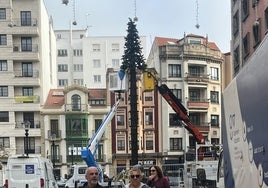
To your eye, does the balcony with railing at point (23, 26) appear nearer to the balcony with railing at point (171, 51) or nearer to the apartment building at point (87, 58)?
the balcony with railing at point (171, 51)

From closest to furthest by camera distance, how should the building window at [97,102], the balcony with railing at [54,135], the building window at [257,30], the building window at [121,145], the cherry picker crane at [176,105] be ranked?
1. the cherry picker crane at [176,105]
2. the building window at [257,30]
3. the balcony with railing at [54,135]
4. the building window at [121,145]
5. the building window at [97,102]

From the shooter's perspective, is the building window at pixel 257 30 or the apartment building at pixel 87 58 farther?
the apartment building at pixel 87 58

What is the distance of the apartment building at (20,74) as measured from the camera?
2494 inches

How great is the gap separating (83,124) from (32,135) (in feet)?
19.9

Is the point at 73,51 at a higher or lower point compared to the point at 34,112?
higher

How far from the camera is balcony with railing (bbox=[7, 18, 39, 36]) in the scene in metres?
64.5

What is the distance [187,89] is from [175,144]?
662 cm

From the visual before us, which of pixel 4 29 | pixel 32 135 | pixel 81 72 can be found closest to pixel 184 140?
pixel 32 135

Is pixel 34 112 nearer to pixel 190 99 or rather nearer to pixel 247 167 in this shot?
pixel 190 99

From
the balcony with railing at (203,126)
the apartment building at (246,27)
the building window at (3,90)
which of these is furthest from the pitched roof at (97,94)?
the apartment building at (246,27)

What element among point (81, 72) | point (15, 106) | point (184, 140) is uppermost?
point (81, 72)

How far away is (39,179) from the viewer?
21172 mm

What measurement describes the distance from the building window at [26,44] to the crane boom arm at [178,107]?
3896cm

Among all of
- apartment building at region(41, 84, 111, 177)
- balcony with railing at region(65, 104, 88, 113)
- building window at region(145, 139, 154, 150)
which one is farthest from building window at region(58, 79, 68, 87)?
building window at region(145, 139, 154, 150)
